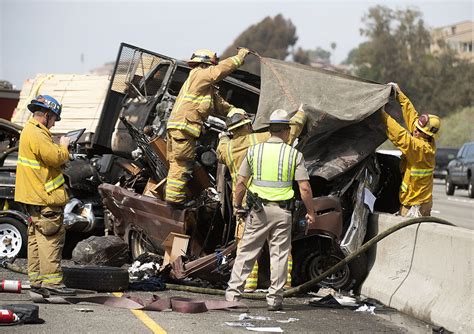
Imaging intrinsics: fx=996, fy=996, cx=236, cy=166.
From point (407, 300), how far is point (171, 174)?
316 centimetres

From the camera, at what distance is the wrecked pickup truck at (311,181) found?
414 inches

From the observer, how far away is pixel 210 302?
9.29 meters

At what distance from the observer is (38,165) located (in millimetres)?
9625

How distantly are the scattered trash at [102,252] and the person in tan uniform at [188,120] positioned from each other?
106cm

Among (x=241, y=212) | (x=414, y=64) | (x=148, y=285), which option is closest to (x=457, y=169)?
(x=148, y=285)

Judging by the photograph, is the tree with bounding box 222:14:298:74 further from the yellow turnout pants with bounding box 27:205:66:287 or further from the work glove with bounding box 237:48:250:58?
the yellow turnout pants with bounding box 27:205:66:287

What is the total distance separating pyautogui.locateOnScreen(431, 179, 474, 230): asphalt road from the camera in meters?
22.5

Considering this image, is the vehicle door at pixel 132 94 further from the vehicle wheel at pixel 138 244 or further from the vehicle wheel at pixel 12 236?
the vehicle wheel at pixel 12 236

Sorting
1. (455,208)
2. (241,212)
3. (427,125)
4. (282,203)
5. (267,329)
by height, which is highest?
(427,125)

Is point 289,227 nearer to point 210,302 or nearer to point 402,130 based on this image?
point 210,302

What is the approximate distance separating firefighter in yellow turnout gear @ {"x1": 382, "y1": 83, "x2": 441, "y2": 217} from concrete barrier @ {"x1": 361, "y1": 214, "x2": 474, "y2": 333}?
707mm

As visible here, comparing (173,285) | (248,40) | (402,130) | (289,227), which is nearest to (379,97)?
(402,130)

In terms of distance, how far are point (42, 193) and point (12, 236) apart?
10.8 feet

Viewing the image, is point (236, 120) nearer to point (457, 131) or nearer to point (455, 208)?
point (455, 208)
